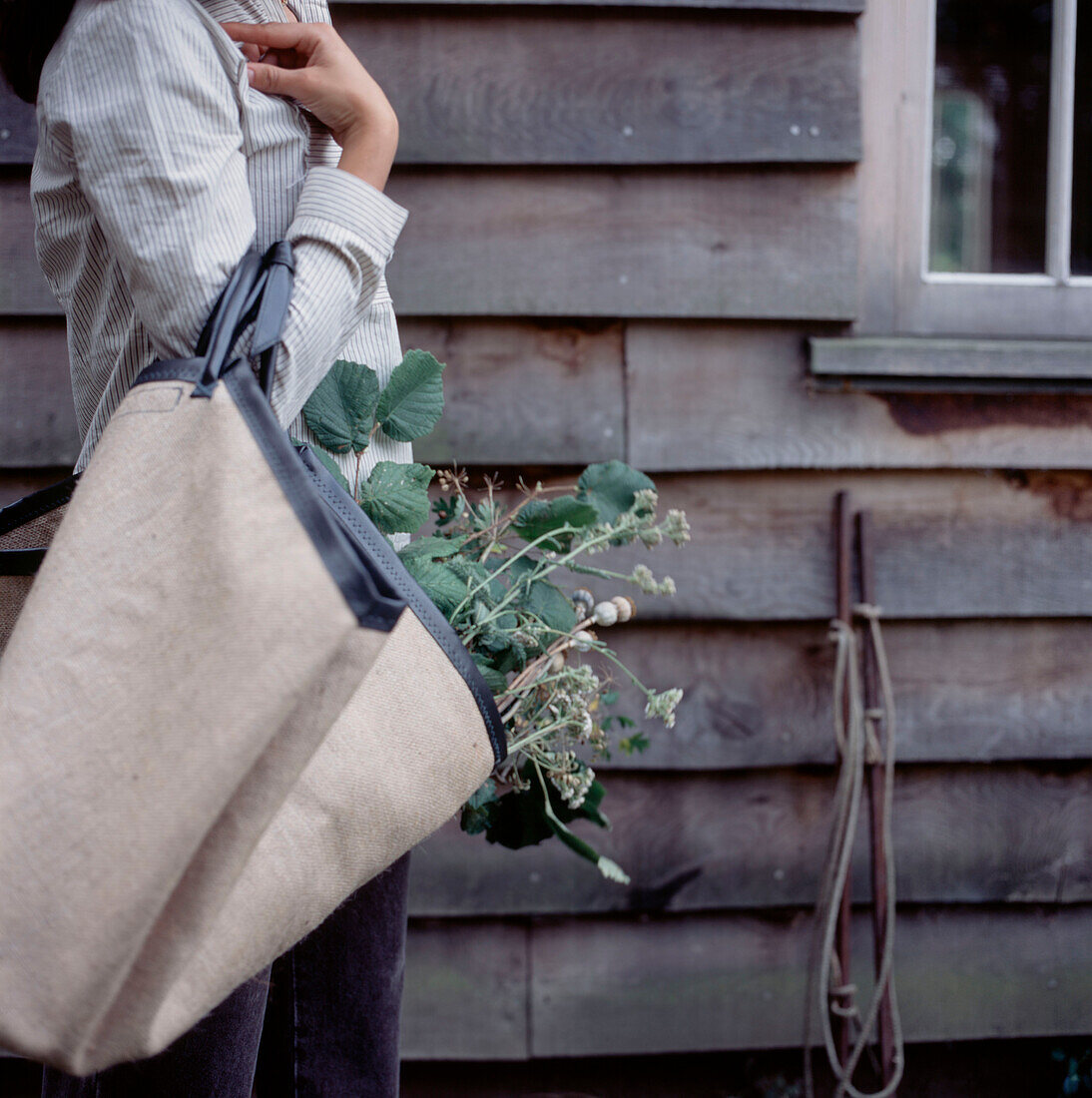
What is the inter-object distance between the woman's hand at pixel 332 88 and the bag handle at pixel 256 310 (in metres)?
0.13

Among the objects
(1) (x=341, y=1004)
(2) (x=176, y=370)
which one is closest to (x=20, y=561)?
(2) (x=176, y=370)

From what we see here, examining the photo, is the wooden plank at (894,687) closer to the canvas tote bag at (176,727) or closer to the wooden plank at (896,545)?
the wooden plank at (896,545)

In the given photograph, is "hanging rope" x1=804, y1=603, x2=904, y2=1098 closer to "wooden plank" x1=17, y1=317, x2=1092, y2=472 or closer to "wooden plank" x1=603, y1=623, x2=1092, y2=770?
"wooden plank" x1=603, y1=623, x2=1092, y2=770

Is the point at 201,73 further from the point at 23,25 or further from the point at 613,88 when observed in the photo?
the point at 613,88

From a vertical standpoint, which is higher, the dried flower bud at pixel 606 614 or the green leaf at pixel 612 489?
the green leaf at pixel 612 489

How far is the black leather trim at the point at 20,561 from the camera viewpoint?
65cm

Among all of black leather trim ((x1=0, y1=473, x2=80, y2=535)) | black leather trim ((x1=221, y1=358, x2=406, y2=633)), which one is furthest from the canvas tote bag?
black leather trim ((x1=0, y1=473, x2=80, y2=535))

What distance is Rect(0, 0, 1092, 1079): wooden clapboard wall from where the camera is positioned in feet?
4.19

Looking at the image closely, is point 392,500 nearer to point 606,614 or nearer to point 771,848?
point 606,614

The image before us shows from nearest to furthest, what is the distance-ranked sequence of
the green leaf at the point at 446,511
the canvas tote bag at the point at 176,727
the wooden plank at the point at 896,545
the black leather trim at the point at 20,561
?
the canvas tote bag at the point at 176,727, the black leather trim at the point at 20,561, the green leaf at the point at 446,511, the wooden plank at the point at 896,545

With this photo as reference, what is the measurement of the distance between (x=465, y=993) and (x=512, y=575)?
88cm

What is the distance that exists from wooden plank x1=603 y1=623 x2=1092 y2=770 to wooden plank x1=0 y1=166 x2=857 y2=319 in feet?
1.65

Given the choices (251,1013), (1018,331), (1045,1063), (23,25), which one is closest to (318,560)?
(251,1013)

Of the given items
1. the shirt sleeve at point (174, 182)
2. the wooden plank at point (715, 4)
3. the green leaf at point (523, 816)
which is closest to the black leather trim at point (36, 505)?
the shirt sleeve at point (174, 182)
